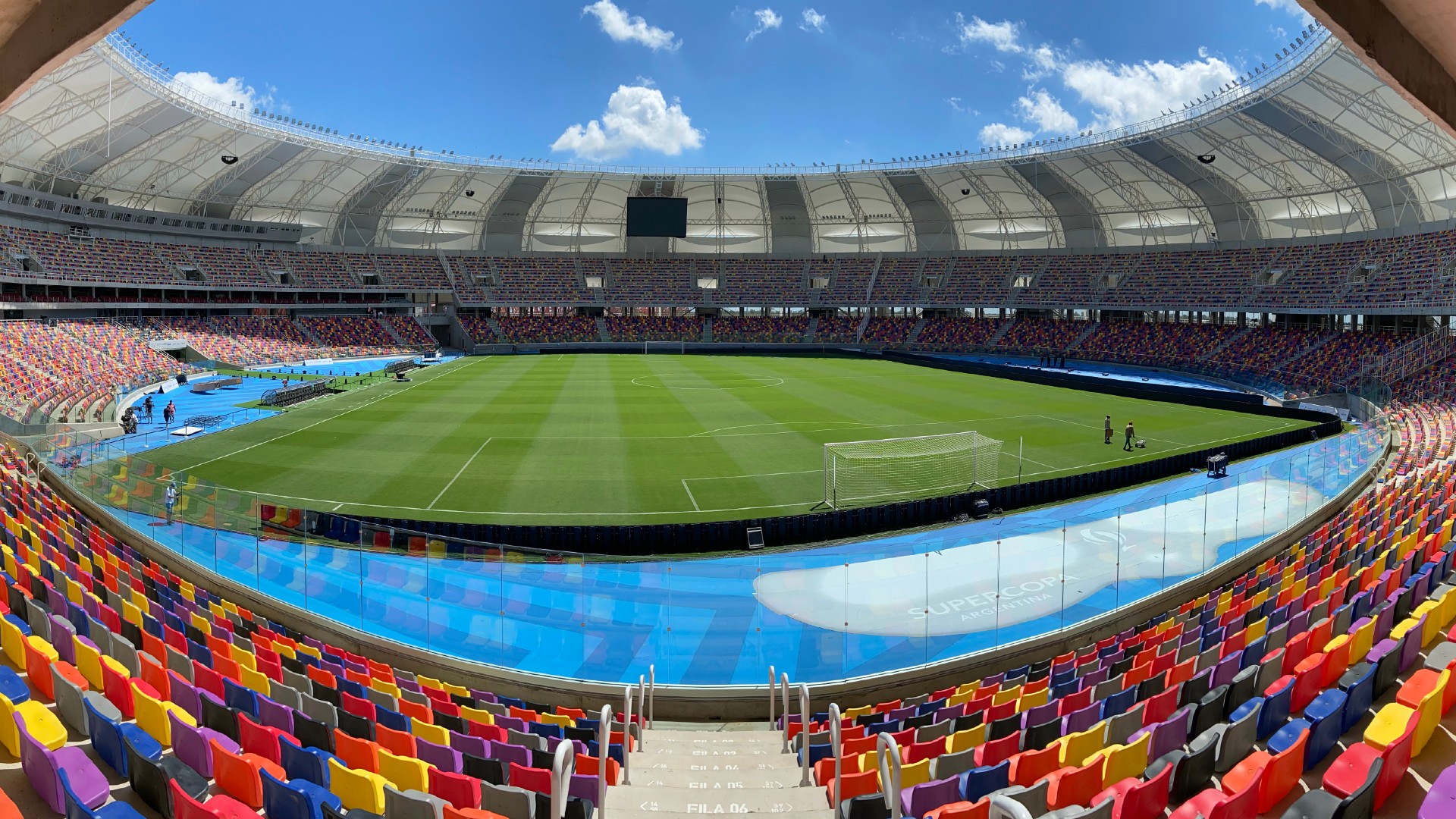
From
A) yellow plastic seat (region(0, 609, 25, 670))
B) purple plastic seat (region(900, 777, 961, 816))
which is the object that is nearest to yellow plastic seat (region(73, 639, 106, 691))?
yellow plastic seat (region(0, 609, 25, 670))

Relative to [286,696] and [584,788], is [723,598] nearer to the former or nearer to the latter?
[584,788]

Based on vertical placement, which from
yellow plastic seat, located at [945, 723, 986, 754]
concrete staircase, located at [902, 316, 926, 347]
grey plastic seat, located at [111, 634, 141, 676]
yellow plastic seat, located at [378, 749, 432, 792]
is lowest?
yellow plastic seat, located at [945, 723, 986, 754]

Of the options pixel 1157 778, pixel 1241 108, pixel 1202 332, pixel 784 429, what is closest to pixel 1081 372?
pixel 1202 332

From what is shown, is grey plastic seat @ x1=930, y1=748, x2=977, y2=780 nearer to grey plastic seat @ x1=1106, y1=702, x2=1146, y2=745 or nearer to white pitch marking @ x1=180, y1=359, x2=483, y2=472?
grey plastic seat @ x1=1106, y1=702, x2=1146, y2=745

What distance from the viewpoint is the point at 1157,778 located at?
529 centimetres

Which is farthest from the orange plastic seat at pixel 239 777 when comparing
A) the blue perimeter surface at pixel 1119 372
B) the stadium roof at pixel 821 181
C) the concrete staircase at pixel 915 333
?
the concrete staircase at pixel 915 333

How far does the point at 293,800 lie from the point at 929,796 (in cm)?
440

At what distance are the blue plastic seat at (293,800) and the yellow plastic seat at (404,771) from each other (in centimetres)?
79

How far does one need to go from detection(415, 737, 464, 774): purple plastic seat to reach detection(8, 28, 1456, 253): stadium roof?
1422 inches

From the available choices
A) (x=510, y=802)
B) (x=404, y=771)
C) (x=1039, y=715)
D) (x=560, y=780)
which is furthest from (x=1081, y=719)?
(x=404, y=771)

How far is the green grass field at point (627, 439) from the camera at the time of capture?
2445cm

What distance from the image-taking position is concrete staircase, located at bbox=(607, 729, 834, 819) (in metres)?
6.85

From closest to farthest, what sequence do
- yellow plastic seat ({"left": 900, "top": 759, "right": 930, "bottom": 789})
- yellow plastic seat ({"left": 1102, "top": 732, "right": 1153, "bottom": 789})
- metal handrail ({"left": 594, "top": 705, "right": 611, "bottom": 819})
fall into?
metal handrail ({"left": 594, "top": 705, "right": 611, "bottom": 819}), yellow plastic seat ({"left": 1102, "top": 732, "right": 1153, "bottom": 789}), yellow plastic seat ({"left": 900, "top": 759, "right": 930, "bottom": 789})

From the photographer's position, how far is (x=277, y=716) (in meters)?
7.25
